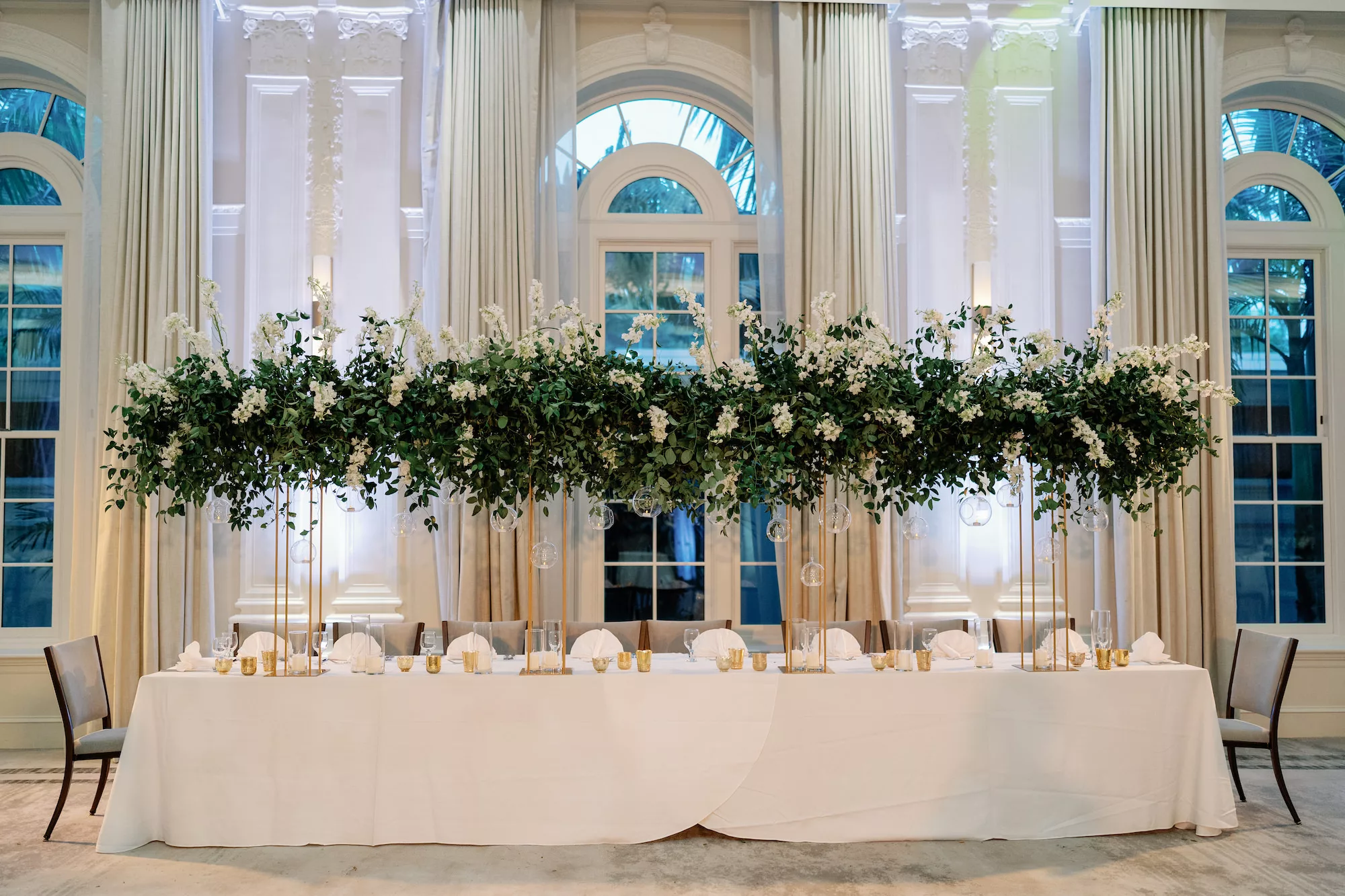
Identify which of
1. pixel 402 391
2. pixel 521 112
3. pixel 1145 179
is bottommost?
pixel 402 391

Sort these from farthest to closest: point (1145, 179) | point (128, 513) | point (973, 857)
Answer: point (1145, 179) < point (128, 513) < point (973, 857)

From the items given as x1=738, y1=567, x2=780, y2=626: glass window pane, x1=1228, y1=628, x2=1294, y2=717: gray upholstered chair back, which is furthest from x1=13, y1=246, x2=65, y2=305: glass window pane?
x1=1228, y1=628, x2=1294, y2=717: gray upholstered chair back

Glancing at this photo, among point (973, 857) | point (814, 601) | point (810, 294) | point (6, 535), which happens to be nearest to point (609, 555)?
point (814, 601)

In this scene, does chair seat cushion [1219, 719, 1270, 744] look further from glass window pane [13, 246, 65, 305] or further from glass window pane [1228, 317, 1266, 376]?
glass window pane [13, 246, 65, 305]

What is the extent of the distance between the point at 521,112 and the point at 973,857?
16.6 feet

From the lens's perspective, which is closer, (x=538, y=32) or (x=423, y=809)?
(x=423, y=809)

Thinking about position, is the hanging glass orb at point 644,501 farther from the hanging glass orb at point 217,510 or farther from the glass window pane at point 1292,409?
the glass window pane at point 1292,409

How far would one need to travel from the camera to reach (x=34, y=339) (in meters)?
7.06

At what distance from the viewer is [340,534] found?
266 inches

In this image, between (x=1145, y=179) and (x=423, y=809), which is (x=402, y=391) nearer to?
(x=423, y=809)

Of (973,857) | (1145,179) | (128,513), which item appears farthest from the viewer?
(1145,179)

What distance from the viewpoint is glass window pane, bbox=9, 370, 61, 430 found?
704 centimetres

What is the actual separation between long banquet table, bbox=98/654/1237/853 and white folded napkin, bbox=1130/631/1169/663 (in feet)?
2.85

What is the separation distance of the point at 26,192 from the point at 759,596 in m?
5.72
